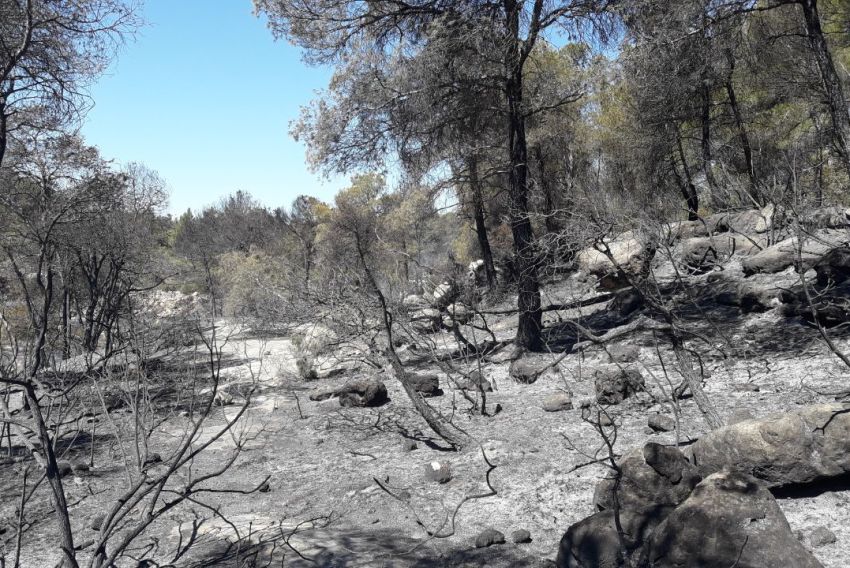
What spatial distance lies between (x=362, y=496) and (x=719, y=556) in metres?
3.51

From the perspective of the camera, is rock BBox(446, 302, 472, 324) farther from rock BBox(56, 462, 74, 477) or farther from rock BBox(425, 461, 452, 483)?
rock BBox(56, 462, 74, 477)

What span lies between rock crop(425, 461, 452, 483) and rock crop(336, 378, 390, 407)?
3069mm

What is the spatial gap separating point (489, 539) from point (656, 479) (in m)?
1.24

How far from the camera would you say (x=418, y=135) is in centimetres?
1141

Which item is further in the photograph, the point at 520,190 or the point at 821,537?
the point at 520,190

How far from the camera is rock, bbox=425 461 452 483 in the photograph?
6398mm

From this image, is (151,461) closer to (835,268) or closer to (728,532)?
(728,532)

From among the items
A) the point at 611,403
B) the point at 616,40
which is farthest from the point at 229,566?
the point at 616,40

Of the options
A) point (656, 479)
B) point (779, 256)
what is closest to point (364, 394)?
point (656, 479)

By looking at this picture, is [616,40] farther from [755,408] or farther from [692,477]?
[692,477]

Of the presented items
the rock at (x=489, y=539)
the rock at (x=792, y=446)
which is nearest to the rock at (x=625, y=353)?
the rock at (x=792, y=446)

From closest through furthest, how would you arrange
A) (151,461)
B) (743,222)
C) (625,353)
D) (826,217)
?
(151,461)
(625,353)
(826,217)
(743,222)

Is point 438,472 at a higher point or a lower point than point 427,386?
lower

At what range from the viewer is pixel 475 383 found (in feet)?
27.6
